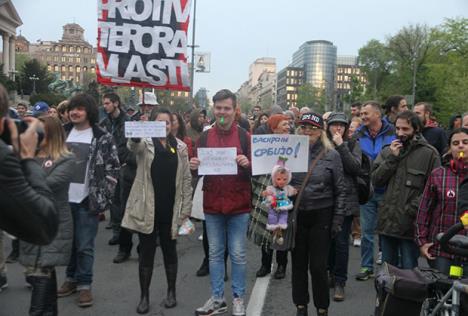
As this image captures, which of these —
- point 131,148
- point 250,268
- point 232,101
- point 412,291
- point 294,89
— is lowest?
point 250,268

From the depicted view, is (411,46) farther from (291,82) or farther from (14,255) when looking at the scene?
(291,82)

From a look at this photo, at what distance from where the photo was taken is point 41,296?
3.60 metres

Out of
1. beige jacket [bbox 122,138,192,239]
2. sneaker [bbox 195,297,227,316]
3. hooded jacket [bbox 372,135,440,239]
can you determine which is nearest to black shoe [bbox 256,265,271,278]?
sneaker [bbox 195,297,227,316]

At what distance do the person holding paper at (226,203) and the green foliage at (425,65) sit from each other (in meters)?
40.0

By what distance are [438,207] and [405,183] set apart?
0.76 m

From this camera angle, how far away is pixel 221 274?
14.3 ft

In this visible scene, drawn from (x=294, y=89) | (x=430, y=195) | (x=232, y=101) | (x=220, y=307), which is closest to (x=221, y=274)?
(x=220, y=307)

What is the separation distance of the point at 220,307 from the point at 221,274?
1.08 ft

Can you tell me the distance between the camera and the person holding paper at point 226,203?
13.8 ft

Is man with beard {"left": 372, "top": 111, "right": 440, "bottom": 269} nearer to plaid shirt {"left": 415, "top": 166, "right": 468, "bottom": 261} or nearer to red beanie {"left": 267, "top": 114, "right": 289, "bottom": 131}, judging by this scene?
plaid shirt {"left": 415, "top": 166, "right": 468, "bottom": 261}

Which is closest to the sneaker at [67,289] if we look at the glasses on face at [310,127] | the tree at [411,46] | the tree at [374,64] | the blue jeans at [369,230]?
the glasses on face at [310,127]

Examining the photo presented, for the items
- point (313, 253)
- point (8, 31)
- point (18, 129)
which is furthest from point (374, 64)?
point (18, 129)

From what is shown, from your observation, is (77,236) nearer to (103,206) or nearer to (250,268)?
(103,206)

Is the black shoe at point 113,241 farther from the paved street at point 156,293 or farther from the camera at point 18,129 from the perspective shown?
the camera at point 18,129
